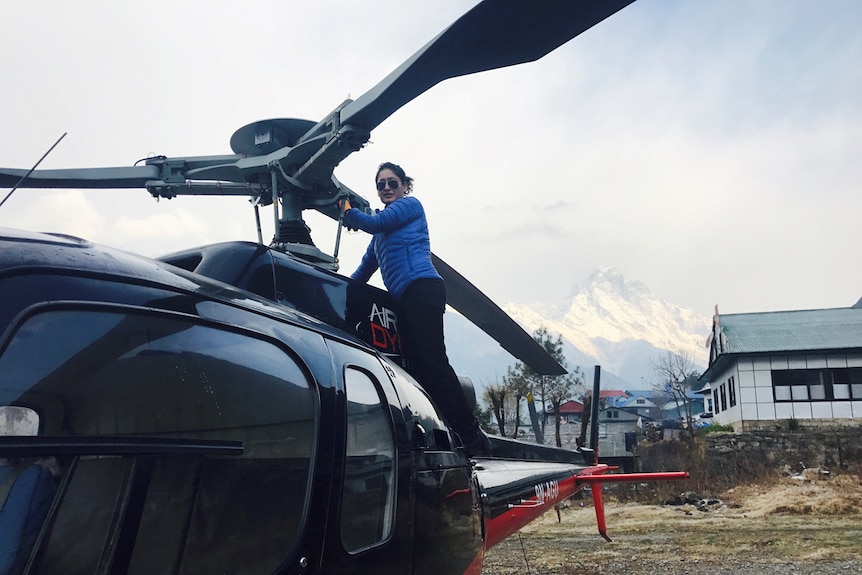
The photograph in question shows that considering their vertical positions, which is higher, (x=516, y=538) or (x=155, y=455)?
(x=155, y=455)

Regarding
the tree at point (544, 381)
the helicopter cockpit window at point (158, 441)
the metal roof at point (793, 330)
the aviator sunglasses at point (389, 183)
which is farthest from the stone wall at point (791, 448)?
the helicopter cockpit window at point (158, 441)

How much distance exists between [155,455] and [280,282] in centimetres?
169

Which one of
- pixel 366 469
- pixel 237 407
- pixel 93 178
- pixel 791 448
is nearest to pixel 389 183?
pixel 93 178

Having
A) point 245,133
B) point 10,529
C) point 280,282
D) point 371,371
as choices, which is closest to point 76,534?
point 10,529

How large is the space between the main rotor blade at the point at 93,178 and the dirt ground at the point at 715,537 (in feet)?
24.7

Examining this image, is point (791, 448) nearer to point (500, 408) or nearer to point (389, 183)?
point (500, 408)

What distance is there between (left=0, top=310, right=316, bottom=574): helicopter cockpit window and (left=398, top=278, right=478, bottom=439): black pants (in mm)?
2016

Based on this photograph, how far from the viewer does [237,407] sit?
181 centimetres

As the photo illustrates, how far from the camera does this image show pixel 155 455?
1.53 m

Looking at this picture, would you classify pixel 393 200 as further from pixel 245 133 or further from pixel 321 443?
pixel 321 443

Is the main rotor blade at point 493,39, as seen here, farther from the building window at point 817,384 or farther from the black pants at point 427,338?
the building window at point 817,384

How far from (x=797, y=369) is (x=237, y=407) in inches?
1158

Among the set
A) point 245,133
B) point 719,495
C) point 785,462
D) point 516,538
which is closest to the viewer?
point 245,133

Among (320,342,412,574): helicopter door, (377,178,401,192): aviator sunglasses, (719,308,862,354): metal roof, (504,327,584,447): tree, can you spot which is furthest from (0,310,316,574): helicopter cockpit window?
(504,327,584,447): tree
